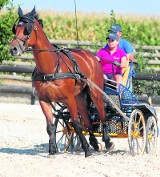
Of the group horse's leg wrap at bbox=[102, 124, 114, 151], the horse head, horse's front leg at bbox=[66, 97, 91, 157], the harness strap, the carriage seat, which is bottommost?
horse's leg wrap at bbox=[102, 124, 114, 151]

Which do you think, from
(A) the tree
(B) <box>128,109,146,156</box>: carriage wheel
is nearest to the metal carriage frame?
(B) <box>128,109,146,156</box>: carriage wheel

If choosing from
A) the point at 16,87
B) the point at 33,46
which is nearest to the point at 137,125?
the point at 33,46

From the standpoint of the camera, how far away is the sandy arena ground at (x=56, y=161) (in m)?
9.17

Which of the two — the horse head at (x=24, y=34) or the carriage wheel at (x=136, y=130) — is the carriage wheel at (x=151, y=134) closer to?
the carriage wheel at (x=136, y=130)

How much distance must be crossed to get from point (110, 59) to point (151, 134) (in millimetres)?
1205

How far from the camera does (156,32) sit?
32.3 meters

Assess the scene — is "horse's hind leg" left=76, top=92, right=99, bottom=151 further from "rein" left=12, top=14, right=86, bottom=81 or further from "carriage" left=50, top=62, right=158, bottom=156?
"rein" left=12, top=14, right=86, bottom=81

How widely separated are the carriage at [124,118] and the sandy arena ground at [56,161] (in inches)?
8.2

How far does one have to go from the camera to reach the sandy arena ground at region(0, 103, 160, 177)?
9172 millimetres

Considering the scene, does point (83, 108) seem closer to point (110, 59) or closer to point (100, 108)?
point (100, 108)

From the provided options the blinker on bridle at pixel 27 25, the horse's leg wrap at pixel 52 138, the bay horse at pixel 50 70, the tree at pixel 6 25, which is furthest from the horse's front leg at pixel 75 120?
the tree at pixel 6 25

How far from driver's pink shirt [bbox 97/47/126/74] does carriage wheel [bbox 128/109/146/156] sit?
27.3 inches

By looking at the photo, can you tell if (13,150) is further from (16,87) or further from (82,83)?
(16,87)

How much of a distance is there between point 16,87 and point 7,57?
4.74ft
